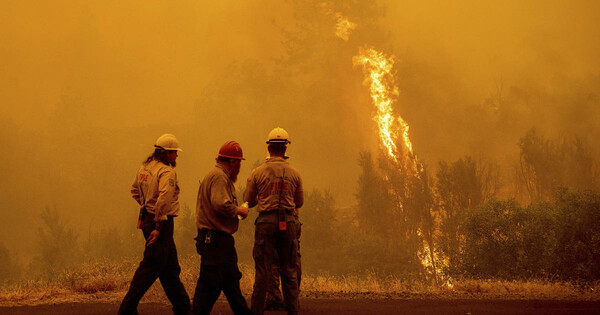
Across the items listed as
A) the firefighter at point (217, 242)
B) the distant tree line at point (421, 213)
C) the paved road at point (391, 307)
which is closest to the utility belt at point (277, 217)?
the firefighter at point (217, 242)

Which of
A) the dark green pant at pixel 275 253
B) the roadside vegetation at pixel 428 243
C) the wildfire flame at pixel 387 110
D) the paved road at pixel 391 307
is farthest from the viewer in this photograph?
the wildfire flame at pixel 387 110

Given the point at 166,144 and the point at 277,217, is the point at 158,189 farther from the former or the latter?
the point at 277,217

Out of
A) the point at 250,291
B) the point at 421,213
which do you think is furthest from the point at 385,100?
the point at 250,291

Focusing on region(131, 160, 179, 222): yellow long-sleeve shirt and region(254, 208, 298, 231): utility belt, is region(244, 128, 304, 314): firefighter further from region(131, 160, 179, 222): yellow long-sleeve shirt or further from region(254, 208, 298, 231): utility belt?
region(131, 160, 179, 222): yellow long-sleeve shirt

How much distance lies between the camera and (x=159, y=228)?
798 cm

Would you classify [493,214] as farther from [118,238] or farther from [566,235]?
[118,238]

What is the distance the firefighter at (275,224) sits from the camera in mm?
8062

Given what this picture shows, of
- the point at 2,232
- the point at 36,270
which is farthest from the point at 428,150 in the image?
the point at 2,232

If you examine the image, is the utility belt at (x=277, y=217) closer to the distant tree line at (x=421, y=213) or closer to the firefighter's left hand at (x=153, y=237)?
the firefighter's left hand at (x=153, y=237)

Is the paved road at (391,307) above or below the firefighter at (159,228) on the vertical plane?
below

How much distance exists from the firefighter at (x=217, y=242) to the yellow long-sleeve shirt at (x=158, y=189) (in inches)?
A: 24.8

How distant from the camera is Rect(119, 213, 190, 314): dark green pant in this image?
7984 mm

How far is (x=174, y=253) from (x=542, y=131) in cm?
13039

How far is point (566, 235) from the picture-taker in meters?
35.3
